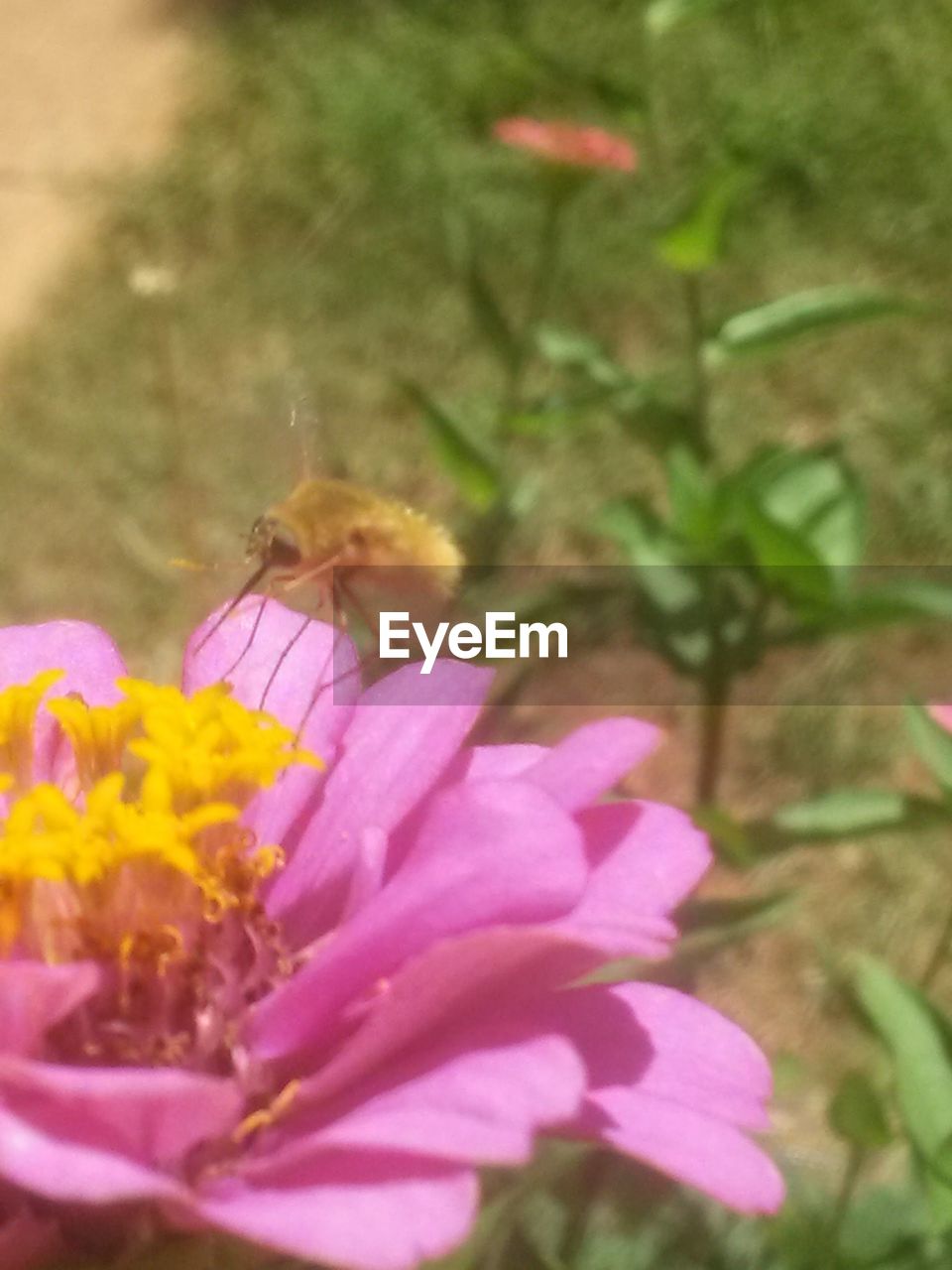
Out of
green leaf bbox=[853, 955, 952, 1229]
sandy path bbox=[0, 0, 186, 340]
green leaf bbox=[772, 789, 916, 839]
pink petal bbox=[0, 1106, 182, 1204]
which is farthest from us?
sandy path bbox=[0, 0, 186, 340]

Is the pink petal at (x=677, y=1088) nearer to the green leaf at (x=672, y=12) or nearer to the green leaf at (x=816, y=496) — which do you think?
the green leaf at (x=816, y=496)

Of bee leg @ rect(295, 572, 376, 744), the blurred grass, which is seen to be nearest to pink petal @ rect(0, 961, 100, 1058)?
bee leg @ rect(295, 572, 376, 744)

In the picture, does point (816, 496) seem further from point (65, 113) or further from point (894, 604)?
point (65, 113)

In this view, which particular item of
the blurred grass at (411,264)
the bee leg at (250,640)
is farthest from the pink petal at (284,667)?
the blurred grass at (411,264)

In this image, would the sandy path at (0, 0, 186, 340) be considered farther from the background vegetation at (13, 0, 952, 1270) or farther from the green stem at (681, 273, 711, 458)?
the green stem at (681, 273, 711, 458)

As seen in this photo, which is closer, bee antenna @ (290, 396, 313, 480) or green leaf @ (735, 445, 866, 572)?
bee antenna @ (290, 396, 313, 480)
